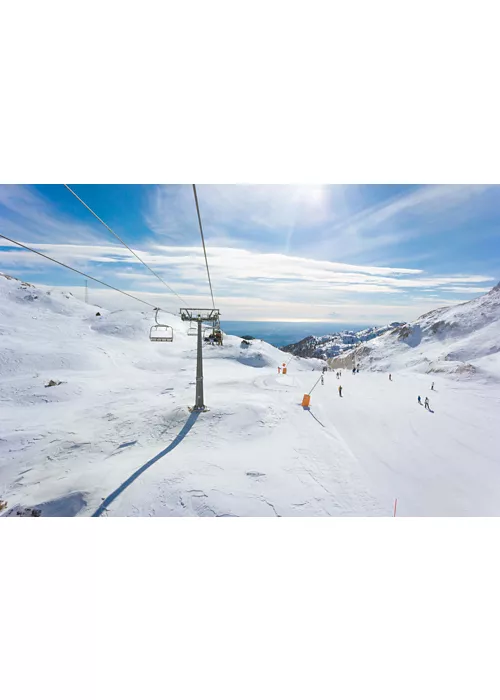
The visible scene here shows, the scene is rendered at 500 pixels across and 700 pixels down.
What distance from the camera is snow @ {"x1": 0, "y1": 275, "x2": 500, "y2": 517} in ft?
19.4

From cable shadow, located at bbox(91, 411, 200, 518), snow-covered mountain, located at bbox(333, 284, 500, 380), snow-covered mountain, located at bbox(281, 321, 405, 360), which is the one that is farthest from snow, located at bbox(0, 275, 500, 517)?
snow-covered mountain, located at bbox(281, 321, 405, 360)

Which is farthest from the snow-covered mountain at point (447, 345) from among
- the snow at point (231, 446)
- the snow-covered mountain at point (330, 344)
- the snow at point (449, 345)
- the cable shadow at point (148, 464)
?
the snow-covered mountain at point (330, 344)

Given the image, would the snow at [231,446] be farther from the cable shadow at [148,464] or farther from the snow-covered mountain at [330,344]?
the snow-covered mountain at [330,344]

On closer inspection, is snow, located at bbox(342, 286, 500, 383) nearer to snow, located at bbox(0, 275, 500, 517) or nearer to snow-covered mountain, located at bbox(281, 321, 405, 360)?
snow, located at bbox(0, 275, 500, 517)

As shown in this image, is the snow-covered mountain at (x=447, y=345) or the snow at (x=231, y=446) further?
the snow-covered mountain at (x=447, y=345)

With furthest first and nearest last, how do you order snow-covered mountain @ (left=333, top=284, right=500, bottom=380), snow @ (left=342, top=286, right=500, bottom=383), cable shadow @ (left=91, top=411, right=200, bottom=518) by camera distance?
snow-covered mountain @ (left=333, top=284, right=500, bottom=380)
snow @ (left=342, top=286, right=500, bottom=383)
cable shadow @ (left=91, top=411, right=200, bottom=518)

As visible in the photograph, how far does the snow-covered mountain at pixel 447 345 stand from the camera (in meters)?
27.0

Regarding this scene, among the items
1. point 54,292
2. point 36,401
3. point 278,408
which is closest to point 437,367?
point 278,408

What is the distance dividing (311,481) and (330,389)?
1245 cm

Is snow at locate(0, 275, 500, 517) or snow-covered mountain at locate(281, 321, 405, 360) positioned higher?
snow-covered mountain at locate(281, 321, 405, 360)

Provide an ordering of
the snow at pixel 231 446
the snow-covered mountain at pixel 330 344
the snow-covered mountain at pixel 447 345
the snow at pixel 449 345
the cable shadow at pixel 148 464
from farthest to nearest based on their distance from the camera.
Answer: the snow-covered mountain at pixel 330 344, the snow-covered mountain at pixel 447 345, the snow at pixel 449 345, the snow at pixel 231 446, the cable shadow at pixel 148 464

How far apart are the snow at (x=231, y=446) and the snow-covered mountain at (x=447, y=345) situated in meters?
8.46

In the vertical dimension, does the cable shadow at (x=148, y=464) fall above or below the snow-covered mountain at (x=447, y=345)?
below

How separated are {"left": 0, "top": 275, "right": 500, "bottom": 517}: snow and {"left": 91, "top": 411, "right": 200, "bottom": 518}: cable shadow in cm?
A: 3
